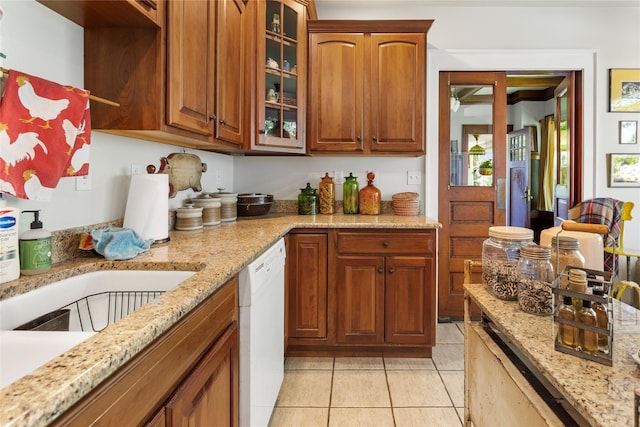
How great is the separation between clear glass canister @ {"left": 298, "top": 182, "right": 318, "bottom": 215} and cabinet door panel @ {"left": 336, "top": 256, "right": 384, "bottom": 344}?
65 cm

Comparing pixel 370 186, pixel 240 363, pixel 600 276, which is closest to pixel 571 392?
pixel 600 276

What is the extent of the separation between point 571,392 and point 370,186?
96.0 inches

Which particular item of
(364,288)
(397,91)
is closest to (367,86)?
(397,91)

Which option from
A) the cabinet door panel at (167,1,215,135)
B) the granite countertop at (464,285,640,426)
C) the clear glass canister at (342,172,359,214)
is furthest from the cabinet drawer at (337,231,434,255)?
the granite countertop at (464,285,640,426)

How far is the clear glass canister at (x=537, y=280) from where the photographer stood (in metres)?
0.98

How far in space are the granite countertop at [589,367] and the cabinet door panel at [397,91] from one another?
1967 millimetres

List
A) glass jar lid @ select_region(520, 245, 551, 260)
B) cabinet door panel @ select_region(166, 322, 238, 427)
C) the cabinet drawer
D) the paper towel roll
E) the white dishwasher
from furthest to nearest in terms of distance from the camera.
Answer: the cabinet drawer, the paper towel roll, the white dishwasher, glass jar lid @ select_region(520, 245, 551, 260), cabinet door panel @ select_region(166, 322, 238, 427)

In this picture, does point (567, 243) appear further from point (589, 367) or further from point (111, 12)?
point (111, 12)

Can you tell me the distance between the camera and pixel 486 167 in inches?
125

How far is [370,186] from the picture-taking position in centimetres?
302

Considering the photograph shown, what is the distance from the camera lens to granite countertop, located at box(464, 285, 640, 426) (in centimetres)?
59

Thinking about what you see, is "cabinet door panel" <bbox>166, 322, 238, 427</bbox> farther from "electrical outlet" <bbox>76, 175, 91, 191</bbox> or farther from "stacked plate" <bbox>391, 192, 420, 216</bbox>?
"stacked plate" <bbox>391, 192, 420, 216</bbox>

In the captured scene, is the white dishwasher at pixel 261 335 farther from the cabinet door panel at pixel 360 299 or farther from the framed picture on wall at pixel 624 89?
the framed picture on wall at pixel 624 89

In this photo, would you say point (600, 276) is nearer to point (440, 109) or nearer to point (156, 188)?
point (156, 188)
